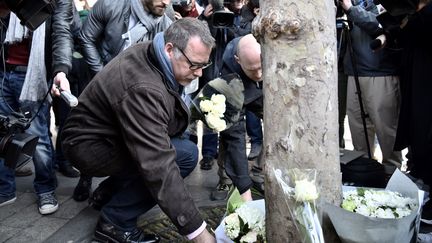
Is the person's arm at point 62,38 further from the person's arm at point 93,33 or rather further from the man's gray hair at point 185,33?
the man's gray hair at point 185,33

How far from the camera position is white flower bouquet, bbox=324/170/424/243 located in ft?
5.97

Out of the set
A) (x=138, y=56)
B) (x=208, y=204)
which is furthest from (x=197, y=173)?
(x=138, y=56)

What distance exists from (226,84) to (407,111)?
4.59 ft

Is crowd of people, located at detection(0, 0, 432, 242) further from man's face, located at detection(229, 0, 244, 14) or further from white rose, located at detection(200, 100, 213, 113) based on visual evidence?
white rose, located at detection(200, 100, 213, 113)

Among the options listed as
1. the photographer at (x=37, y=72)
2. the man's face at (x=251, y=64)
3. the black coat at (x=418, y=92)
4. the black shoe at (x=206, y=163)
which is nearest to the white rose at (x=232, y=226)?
the man's face at (x=251, y=64)

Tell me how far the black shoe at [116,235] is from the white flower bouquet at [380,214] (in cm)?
130

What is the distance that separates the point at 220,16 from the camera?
154 inches

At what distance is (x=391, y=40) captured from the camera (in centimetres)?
353

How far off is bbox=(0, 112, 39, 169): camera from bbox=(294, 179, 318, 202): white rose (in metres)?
1.68

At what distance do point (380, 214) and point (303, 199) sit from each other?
0.42 meters

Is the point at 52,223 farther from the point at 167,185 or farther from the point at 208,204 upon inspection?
the point at 167,185

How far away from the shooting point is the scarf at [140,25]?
342 cm

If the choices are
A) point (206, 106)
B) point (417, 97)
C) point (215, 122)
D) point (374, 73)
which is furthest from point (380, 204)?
point (374, 73)

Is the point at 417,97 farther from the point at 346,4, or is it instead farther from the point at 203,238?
the point at 203,238
